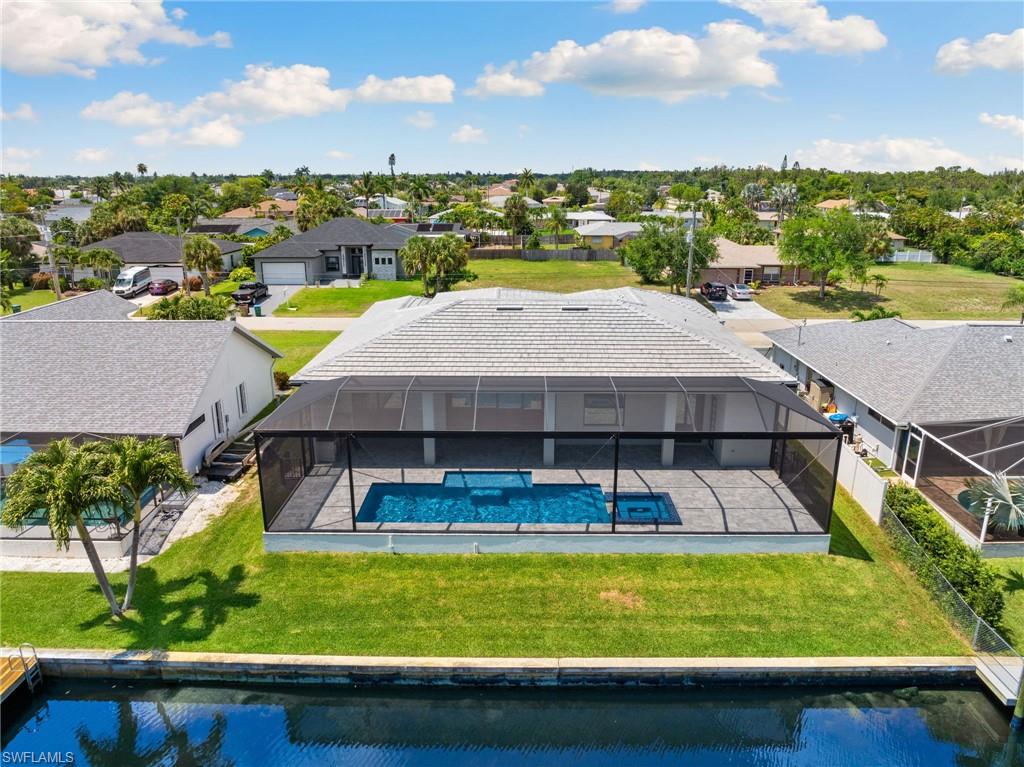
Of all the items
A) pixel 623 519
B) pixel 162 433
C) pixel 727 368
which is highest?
pixel 727 368

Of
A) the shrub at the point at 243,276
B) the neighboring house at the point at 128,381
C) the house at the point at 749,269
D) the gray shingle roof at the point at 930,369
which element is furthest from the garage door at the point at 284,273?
the gray shingle roof at the point at 930,369

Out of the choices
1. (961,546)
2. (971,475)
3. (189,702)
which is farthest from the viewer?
(971,475)

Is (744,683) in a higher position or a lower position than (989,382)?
lower

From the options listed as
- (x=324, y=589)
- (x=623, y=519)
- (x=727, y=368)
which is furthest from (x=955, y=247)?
(x=324, y=589)

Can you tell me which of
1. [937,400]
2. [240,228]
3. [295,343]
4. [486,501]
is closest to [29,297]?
[295,343]

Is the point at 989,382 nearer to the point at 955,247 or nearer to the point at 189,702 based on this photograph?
the point at 189,702

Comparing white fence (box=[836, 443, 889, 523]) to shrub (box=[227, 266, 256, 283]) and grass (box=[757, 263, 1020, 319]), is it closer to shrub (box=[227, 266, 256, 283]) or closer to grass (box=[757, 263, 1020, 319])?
grass (box=[757, 263, 1020, 319])

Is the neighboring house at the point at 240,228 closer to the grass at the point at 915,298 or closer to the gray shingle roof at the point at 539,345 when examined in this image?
Result: the grass at the point at 915,298
